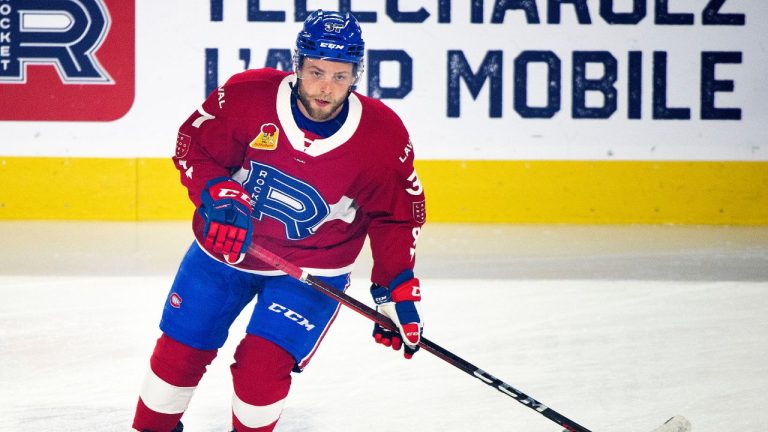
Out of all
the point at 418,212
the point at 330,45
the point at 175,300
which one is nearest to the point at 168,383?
the point at 175,300

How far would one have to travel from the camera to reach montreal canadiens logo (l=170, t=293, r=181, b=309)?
2.26 metres

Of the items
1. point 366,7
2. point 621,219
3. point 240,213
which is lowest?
point 621,219

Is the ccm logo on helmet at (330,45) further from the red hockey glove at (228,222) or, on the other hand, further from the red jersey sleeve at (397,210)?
the red hockey glove at (228,222)

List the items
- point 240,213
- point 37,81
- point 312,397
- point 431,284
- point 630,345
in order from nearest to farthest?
1. point 240,213
2. point 312,397
3. point 630,345
4. point 431,284
5. point 37,81

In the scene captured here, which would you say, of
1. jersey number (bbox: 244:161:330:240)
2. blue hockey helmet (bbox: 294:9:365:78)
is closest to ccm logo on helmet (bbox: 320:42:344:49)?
blue hockey helmet (bbox: 294:9:365:78)

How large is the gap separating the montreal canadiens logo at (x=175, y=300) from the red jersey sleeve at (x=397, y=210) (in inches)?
15.4

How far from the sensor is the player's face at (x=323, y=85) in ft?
7.16

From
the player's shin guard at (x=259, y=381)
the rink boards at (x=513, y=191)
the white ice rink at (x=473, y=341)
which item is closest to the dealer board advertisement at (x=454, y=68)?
the rink boards at (x=513, y=191)

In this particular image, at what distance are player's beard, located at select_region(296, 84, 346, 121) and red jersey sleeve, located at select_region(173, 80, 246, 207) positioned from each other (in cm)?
14

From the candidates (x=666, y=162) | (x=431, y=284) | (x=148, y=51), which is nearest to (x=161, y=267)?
(x=431, y=284)

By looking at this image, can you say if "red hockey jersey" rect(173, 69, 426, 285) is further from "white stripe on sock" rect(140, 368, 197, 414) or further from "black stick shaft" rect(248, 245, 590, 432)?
"white stripe on sock" rect(140, 368, 197, 414)

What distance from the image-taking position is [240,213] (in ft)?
7.07

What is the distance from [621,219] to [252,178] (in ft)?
14.4

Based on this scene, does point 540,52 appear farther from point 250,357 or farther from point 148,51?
point 250,357
